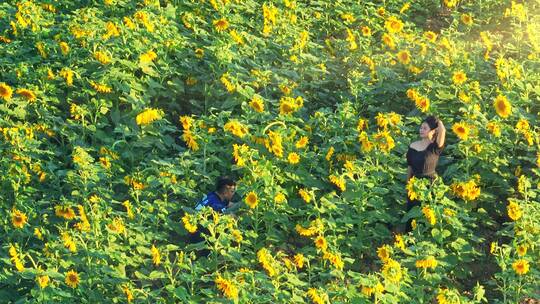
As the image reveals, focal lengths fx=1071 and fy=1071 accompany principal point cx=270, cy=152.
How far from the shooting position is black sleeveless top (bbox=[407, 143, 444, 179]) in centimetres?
999

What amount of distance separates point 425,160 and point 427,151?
0.37ft

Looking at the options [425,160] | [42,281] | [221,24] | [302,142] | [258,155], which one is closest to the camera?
[42,281]

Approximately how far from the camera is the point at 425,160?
9984 millimetres

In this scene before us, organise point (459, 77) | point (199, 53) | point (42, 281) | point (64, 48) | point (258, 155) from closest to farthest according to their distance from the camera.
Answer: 1. point (42, 281)
2. point (258, 155)
3. point (459, 77)
4. point (64, 48)
5. point (199, 53)

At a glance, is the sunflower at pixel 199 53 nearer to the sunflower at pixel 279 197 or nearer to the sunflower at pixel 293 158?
the sunflower at pixel 293 158

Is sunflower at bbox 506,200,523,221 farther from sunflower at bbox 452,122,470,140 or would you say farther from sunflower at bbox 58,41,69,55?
sunflower at bbox 58,41,69,55

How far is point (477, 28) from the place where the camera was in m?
14.1

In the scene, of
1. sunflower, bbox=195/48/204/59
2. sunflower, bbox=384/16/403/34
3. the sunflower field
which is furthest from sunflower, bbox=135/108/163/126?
sunflower, bbox=384/16/403/34

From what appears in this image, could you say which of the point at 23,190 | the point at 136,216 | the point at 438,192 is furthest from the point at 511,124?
the point at 23,190

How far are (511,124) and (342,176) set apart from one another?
2289 mm

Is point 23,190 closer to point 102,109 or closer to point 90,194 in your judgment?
point 90,194

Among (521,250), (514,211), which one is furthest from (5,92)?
(521,250)

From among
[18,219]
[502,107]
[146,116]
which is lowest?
[18,219]

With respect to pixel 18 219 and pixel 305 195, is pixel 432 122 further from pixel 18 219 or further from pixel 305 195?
pixel 18 219
